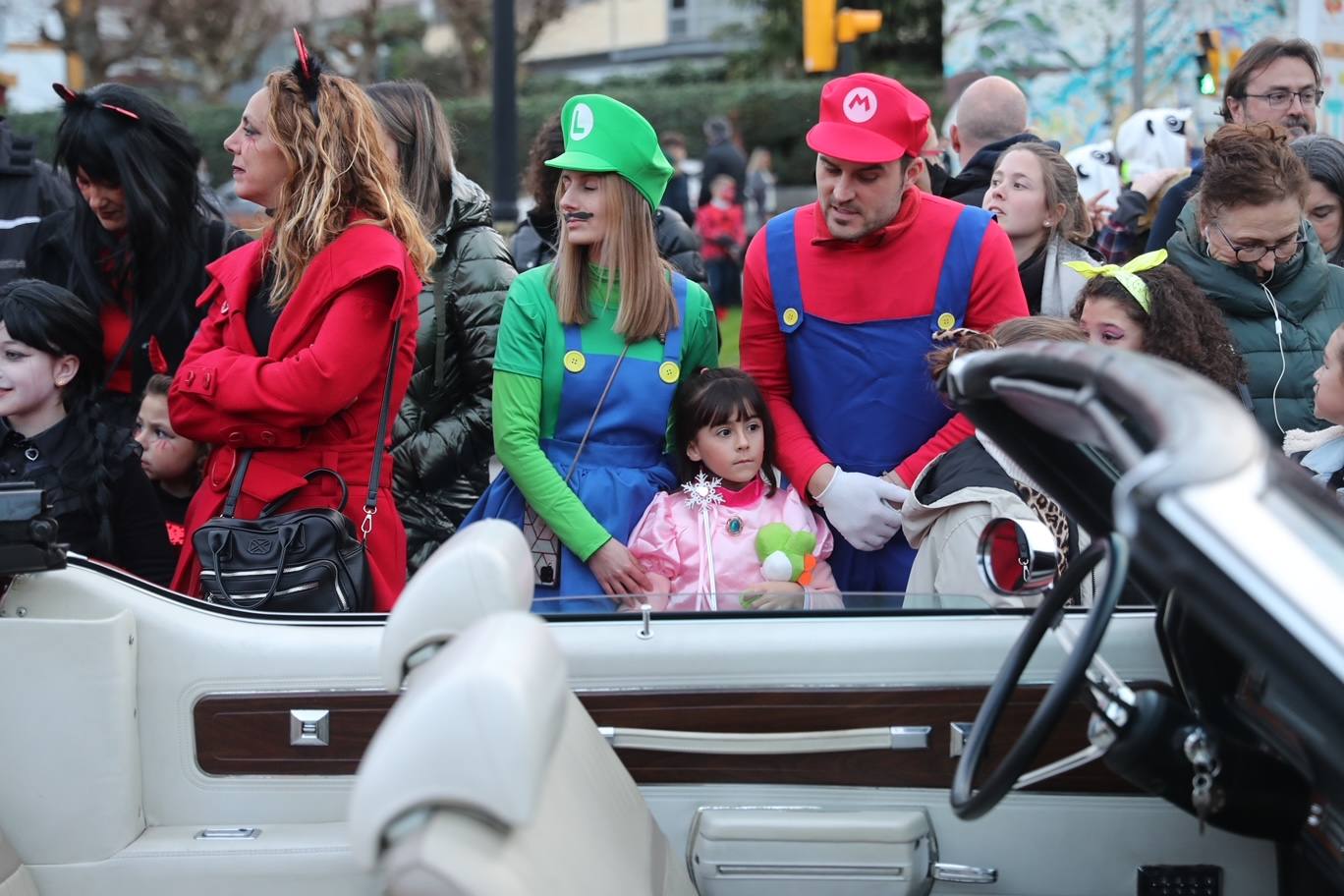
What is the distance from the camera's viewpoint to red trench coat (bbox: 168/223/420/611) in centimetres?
302

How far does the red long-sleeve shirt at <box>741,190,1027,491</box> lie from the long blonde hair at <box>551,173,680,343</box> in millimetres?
286

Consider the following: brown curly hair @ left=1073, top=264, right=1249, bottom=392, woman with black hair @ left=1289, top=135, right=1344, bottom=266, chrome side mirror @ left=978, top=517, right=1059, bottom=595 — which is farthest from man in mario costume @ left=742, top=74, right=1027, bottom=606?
woman with black hair @ left=1289, top=135, right=1344, bottom=266

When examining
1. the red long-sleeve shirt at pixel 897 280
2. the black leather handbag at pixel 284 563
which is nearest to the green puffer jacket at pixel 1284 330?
the red long-sleeve shirt at pixel 897 280

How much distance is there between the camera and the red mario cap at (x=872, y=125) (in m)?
3.21

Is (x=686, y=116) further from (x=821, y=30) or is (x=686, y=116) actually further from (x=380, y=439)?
(x=380, y=439)

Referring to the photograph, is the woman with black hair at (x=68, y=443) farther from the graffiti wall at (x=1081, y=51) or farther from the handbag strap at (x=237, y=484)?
the graffiti wall at (x=1081, y=51)

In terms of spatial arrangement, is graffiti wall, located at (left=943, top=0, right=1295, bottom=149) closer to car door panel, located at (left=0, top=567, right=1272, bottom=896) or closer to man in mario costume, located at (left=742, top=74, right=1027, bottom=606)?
man in mario costume, located at (left=742, top=74, right=1027, bottom=606)

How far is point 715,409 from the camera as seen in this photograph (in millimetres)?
3293

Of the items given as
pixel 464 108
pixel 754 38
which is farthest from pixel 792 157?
pixel 754 38

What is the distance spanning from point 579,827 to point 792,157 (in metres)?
26.0

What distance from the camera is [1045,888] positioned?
7.55 ft

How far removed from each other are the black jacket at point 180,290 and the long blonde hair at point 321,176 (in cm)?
72

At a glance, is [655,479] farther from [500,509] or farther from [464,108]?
[464,108]

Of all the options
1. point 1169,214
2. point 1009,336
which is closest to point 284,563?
point 1009,336
